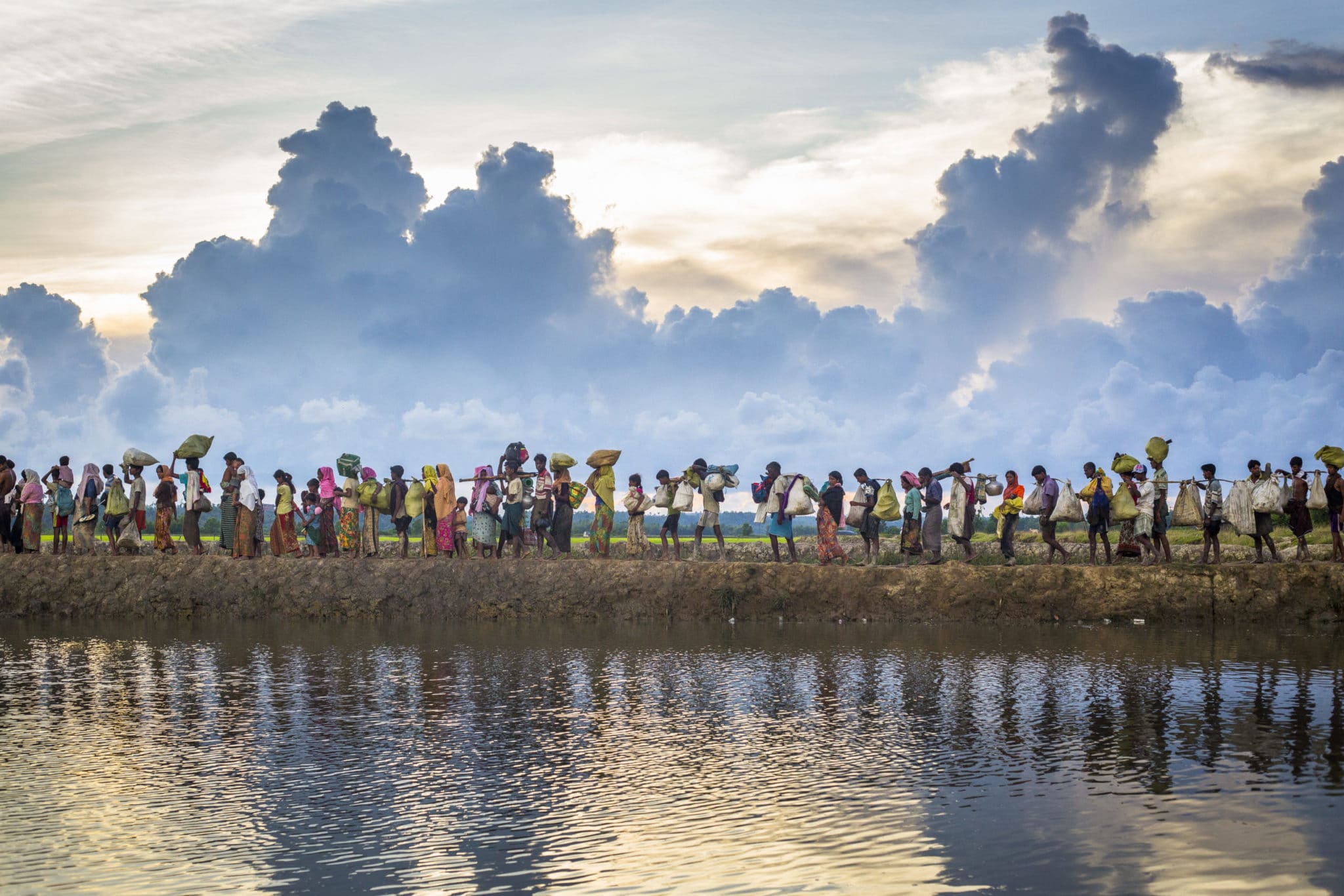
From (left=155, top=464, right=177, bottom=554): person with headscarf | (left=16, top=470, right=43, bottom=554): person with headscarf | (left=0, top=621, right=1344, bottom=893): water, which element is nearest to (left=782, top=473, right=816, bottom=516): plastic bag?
(left=0, top=621, right=1344, bottom=893): water

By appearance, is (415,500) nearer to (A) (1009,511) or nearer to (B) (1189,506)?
(A) (1009,511)

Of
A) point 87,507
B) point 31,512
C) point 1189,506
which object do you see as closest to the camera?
point 1189,506

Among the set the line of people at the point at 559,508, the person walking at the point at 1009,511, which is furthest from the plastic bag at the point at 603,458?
the person walking at the point at 1009,511

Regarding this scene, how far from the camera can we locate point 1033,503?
24.7m

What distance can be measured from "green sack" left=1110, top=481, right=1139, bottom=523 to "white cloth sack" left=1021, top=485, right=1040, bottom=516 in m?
1.36

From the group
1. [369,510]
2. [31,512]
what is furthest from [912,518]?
[31,512]

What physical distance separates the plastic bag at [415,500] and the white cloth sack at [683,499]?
5486mm

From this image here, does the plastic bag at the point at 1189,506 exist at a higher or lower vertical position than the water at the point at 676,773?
higher

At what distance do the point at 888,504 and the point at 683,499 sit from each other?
415cm

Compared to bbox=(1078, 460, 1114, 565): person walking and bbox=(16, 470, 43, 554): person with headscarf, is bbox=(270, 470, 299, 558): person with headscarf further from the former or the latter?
bbox=(1078, 460, 1114, 565): person walking

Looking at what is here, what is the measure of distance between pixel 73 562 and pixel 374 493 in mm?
6808

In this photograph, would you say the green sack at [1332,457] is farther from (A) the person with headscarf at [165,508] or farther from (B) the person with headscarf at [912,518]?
(A) the person with headscarf at [165,508]

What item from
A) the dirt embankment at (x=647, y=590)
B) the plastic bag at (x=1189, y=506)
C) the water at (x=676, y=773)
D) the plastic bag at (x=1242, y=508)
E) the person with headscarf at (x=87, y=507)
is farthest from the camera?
the person with headscarf at (x=87, y=507)

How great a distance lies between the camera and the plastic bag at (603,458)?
2631 cm
